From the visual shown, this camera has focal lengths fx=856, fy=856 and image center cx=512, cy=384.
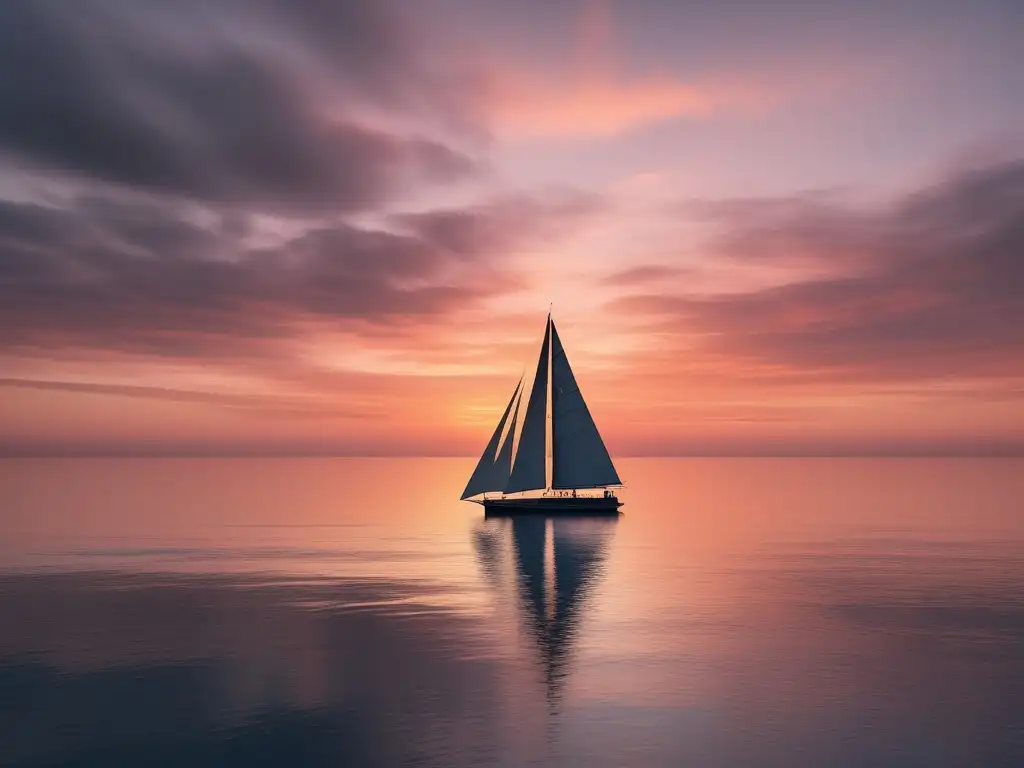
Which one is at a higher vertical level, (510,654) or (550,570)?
(550,570)

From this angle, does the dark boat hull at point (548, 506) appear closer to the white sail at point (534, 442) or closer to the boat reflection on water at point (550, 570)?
the boat reflection on water at point (550, 570)

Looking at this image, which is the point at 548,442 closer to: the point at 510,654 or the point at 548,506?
the point at 548,506

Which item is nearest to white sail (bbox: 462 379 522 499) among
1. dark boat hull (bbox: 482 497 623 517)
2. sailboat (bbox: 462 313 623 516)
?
sailboat (bbox: 462 313 623 516)

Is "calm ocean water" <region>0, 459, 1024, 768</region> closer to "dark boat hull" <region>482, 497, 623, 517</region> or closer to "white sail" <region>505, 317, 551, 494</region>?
"white sail" <region>505, 317, 551, 494</region>

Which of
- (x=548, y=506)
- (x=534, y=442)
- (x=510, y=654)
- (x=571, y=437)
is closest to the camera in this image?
(x=510, y=654)

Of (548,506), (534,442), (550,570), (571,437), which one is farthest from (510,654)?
(548,506)

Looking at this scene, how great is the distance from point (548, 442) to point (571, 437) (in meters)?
4.36

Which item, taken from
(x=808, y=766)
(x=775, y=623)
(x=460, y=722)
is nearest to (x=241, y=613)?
(x=460, y=722)

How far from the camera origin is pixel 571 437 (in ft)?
379

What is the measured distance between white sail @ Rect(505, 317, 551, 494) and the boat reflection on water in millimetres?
Answer: 6546

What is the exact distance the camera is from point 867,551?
9575 cm

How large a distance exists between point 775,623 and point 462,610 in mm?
20836

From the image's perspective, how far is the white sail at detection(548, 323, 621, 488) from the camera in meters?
115

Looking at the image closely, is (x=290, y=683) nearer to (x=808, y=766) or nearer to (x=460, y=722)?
(x=460, y=722)
